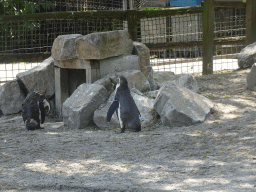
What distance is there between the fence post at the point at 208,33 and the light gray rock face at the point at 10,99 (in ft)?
14.0

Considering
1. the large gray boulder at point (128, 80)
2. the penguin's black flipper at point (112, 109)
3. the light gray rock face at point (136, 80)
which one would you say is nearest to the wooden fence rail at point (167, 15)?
the light gray rock face at point (136, 80)

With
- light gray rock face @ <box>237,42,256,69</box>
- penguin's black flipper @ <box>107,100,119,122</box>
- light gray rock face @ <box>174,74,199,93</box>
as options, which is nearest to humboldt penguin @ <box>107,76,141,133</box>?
penguin's black flipper @ <box>107,100,119,122</box>

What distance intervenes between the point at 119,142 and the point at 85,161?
80 centimetres

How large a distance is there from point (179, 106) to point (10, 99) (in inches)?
146

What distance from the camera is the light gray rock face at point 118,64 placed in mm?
6387

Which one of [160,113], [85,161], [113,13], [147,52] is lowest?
[85,161]

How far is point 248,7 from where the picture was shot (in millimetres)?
A: 8531

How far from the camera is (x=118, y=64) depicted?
647cm

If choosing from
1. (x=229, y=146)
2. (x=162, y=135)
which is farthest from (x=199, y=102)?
(x=229, y=146)

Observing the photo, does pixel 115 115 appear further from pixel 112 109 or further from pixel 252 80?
pixel 252 80

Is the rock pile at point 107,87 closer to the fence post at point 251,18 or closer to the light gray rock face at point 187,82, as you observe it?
the light gray rock face at point 187,82

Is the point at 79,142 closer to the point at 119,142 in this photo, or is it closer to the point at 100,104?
the point at 119,142

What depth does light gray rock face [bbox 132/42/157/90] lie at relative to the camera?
6.82 metres

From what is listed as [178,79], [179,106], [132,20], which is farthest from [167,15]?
[179,106]
